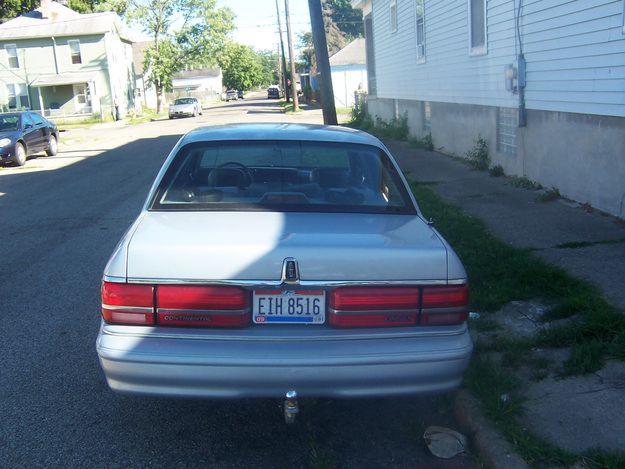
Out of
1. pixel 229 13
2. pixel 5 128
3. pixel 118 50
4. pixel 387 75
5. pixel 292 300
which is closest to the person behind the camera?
pixel 292 300

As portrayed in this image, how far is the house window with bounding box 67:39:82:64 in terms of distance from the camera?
47.9 m

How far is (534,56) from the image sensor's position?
32.8 ft

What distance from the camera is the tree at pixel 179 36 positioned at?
193 ft

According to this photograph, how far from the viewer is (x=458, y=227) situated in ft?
25.4

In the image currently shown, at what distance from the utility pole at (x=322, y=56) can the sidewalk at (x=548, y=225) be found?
2384 mm

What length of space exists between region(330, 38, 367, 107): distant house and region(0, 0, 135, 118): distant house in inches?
630

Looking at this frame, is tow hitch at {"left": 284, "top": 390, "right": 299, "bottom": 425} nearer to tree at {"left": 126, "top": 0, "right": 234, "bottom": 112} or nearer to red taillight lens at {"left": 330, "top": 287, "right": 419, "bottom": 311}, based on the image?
red taillight lens at {"left": 330, "top": 287, "right": 419, "bottom": 311}

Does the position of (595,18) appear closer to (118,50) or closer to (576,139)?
(576,139)

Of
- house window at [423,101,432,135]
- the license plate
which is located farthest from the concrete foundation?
the license plate

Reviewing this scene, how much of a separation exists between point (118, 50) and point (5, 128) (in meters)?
34.8

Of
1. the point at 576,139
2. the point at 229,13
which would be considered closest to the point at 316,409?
the point at 576,139

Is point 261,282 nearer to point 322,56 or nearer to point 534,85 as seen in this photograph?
point 534,85

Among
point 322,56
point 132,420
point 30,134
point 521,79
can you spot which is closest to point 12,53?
point 30,134

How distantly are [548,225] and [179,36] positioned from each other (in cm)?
5711
